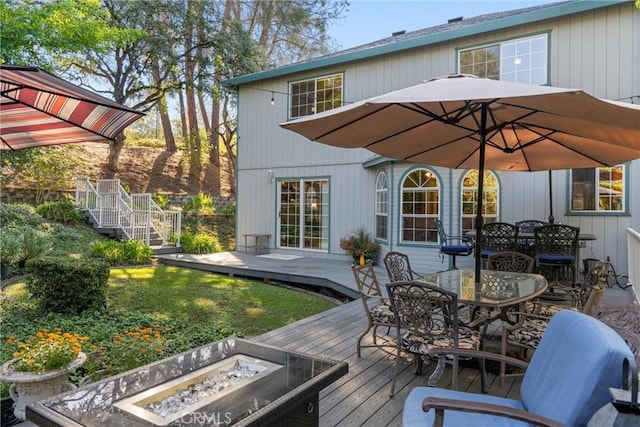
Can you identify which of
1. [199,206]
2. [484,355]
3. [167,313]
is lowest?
[167,313]

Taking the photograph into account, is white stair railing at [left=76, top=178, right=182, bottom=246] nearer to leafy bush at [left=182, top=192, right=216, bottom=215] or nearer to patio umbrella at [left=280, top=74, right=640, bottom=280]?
leafy bush at [left=182, top=192, right=216, bottom=215]

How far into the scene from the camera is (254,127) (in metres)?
12.4

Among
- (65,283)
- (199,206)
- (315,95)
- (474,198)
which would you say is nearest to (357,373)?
(65,283)

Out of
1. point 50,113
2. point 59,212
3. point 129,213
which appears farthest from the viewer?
point 59,212

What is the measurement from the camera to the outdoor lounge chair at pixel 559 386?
5.02ft

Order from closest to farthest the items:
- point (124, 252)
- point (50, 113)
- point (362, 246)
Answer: point (50, 113)
point (362, 246)
point (124, 252)

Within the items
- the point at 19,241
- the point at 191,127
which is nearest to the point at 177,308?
the point at 19,241

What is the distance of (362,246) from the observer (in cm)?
965

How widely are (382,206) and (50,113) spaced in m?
7.43

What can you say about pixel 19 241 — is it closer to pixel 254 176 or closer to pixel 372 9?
pixel 254 176

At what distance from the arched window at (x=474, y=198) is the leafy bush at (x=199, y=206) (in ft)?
34.5

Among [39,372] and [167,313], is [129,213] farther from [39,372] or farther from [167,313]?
[39,372]

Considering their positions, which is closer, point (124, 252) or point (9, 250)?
point (9, 250)

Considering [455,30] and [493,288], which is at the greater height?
[455,30]
